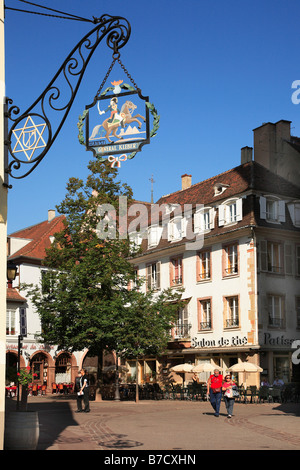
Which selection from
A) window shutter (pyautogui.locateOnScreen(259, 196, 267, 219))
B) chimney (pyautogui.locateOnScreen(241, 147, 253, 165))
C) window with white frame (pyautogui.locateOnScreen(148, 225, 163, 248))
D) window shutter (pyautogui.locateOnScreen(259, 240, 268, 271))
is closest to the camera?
window shutter (pyautogui.locateOnScreen(259, 240, 268, 271))

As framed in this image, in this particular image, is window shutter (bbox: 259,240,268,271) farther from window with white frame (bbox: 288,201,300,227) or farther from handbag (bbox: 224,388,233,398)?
handbag (bbox: 224,388,233,398)

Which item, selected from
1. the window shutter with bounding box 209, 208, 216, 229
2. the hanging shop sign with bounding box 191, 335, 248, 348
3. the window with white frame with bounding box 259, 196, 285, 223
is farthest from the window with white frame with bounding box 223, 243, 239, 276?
the hanging shop sign with bounding box 191, 335, 248, 348

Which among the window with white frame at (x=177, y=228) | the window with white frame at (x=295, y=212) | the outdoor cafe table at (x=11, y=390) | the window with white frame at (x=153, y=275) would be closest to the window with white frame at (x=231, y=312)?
the window with white frame at (x=295, y=212)

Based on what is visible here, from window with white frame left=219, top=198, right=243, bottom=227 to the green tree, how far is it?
6.23m

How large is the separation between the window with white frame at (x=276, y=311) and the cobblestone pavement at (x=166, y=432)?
44.8ft

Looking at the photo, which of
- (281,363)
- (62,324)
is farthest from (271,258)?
(62,324)

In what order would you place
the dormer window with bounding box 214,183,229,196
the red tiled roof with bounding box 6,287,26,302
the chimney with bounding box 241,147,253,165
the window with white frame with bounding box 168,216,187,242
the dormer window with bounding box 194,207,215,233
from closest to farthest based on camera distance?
the dormer window with bounding box 194,207,215,233
the dormer window with bounding box 214,183,229,196
the window with white frame with bounding box 168,216,187,242
the chimney with bounding box 241,147,253,165
the red tiled roof with bounding box 6,287,26,302

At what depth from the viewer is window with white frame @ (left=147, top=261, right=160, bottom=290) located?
43469 millimetres

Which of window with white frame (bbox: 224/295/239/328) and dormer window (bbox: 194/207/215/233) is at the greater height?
dormer window (bbox: 194/207/215/233)

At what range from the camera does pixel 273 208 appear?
123 ft

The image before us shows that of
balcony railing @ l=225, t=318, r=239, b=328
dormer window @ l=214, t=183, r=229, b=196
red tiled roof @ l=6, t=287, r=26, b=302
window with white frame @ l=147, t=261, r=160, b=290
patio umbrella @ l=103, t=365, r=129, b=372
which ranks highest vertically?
dormer window @ l=214, t=183, r=229, b=196

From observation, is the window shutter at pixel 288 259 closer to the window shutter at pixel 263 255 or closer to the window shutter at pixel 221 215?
the window shutter at pixel 263 255

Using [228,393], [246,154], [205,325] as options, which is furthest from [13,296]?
[228,393]

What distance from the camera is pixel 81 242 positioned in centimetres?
3312
